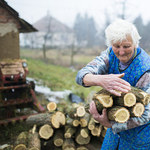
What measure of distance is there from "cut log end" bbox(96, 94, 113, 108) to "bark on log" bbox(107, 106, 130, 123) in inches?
2.3

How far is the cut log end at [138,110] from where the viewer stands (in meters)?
1.37

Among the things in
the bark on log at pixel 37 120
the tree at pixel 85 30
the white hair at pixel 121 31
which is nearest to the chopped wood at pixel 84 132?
the bark on log at pixel 37 120

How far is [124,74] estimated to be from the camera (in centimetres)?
146

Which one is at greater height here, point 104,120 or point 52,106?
point 104,120

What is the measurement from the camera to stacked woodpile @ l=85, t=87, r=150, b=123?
1384mm

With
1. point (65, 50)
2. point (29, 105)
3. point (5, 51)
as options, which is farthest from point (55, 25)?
point (29, 105)

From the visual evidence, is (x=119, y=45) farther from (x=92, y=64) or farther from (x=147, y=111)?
(x=147, y=111)

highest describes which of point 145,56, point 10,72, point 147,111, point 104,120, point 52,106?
point 145,56

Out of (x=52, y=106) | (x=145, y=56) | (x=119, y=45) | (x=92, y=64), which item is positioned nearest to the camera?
(x=119, y=45)

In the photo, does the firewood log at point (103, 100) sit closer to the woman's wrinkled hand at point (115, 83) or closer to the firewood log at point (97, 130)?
the woman's wrinkled hand at point (115, 83)

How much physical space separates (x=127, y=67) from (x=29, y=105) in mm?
3745

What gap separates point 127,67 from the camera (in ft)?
4.82

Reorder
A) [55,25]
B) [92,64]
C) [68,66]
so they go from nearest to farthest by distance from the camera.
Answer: [92,64], [68,66], [55,25]

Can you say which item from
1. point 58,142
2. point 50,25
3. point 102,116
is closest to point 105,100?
point 102,116
